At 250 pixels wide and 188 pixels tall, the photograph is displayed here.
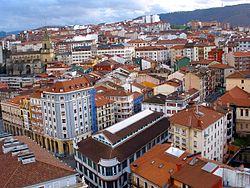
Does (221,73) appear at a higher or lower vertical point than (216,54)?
lower

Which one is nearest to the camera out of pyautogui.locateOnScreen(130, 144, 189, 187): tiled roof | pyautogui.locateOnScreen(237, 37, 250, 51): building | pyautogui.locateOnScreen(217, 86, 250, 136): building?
pyautogui.locateOnScreen(130, 144, 189, 187): tiled roof

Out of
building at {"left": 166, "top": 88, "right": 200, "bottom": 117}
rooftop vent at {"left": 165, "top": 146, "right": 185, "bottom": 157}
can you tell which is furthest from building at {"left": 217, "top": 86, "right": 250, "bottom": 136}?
rooftop vent at {"left": 165, "top": 146, "right": 185, "bottom": 157}

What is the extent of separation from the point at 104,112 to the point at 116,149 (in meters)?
21.2

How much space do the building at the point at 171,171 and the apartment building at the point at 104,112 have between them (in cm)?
2769

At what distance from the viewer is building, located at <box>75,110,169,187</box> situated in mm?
45000

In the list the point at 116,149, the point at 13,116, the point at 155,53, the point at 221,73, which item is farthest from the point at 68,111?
the point at 155,53

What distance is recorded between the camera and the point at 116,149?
46.8 metres

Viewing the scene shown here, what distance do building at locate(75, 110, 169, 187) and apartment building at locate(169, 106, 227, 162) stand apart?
6217 millimetres

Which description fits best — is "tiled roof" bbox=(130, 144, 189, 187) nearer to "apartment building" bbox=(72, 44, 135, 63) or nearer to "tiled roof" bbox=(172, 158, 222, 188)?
"tiled roof" bbox=(172, 158, 222, 188)

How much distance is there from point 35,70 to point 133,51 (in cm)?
3756

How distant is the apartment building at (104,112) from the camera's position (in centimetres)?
6656

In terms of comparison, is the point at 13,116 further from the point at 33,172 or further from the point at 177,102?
A: the point at 33,172

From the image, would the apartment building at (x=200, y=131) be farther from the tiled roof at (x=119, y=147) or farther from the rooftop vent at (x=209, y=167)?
the rooftop vent at (x=209, y=167)

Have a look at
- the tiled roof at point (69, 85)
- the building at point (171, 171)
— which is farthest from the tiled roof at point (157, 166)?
the tiled roof at point (69, 85)
